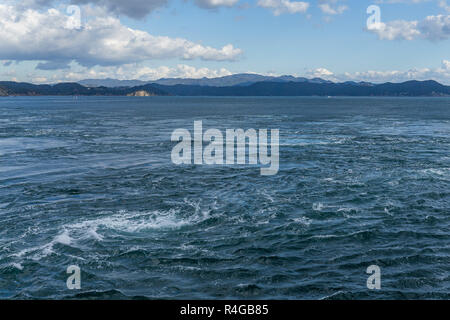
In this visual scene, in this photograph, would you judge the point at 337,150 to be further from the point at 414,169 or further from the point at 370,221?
the point at 370,221

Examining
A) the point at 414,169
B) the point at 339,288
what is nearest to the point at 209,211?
the point at 339,288

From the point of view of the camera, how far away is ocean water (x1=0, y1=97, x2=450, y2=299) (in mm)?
27484

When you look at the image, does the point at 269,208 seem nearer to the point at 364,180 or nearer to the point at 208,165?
the point at 364,180

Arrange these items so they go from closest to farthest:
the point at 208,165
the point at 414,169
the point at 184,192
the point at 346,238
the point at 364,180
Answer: the point at 346,238
the point at 184,192
the point at 364,180
the point at 414,169
the point at 208,165

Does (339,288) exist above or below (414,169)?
below

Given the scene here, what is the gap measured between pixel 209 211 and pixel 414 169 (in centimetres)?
3243

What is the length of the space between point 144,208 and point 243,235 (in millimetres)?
12259

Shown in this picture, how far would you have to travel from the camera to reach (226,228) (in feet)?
122

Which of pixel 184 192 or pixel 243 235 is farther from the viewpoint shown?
pixel 184 192

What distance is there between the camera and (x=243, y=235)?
117ft

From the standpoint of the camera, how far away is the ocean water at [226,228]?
27.5m

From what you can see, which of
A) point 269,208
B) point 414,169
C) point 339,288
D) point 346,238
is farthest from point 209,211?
point 414,169

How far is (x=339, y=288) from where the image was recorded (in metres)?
26.7
